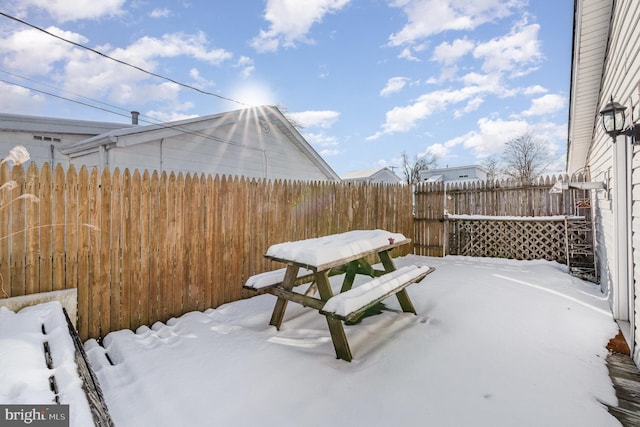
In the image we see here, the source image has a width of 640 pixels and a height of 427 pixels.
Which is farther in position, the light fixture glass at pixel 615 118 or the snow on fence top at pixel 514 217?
the snow on fence top at pixel 514 217

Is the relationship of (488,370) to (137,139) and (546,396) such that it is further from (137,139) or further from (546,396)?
(137,139)

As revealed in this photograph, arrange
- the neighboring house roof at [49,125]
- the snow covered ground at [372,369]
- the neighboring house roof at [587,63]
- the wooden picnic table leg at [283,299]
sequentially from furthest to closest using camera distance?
the neighboring house roof at [49,125], the neighboring house roof at [587,63], the wooden picnic table leg at [283,299], the snow covered ground at [372,369]

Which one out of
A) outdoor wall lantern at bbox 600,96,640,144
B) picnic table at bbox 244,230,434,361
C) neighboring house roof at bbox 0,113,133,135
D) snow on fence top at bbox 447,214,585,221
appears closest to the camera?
picnic table at bbox 244,230,434,361

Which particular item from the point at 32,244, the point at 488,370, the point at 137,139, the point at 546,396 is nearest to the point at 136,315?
the point at 32,244

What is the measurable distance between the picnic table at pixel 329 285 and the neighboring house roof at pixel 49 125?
988 centimetres

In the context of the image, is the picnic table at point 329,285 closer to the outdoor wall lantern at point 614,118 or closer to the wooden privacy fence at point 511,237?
the outdoor wall lantern at point 614,118

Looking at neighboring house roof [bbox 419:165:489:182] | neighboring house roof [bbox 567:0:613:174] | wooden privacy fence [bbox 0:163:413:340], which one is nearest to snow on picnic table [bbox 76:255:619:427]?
wooden privacy fence [bbox 0:163:413:340]

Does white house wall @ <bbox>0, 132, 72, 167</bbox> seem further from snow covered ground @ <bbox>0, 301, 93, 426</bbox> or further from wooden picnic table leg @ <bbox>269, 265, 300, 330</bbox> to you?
wooden picnic table leg @ <bbox>269, 265, 300, 330</bbox>

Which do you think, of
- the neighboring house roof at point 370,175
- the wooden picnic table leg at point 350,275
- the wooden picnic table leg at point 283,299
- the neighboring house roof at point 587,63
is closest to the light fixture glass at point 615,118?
the neighboring house roof at point 587,63

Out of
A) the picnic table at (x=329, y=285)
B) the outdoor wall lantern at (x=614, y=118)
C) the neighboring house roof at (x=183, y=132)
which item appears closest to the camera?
the picnic table at (x=329, y=285)

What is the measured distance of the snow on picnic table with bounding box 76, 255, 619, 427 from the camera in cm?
196

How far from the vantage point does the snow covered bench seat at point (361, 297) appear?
243cm

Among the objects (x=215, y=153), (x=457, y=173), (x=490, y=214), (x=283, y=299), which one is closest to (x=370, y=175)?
(x=457, y=173)

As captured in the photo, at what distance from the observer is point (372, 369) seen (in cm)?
253
